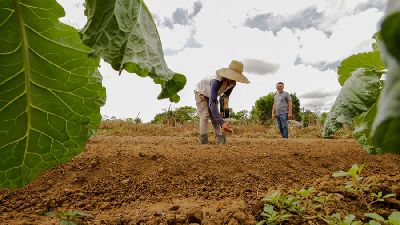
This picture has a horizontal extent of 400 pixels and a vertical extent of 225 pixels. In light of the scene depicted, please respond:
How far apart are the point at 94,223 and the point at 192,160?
2.04 m

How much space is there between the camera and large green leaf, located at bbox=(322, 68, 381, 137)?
171 centimetres

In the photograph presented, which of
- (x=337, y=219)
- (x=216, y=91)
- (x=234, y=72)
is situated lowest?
(x=337, y=219)

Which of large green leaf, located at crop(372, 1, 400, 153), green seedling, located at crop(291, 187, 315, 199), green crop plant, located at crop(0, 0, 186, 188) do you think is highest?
green crop plant, located at crop(0, 0, 186, 188)

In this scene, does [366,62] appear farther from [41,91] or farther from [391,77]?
[391,77]

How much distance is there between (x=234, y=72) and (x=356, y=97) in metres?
4.26

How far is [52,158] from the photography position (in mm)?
1250

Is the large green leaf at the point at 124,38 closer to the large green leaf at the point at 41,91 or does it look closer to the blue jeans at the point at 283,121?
the large green leaf at the point at 41,91

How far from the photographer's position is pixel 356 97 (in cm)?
171

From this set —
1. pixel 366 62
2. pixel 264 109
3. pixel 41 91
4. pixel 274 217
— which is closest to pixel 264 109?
pixel 264 109

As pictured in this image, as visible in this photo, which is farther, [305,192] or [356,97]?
[305,192]

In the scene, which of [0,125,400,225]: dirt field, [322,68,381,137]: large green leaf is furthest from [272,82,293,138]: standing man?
[322,68,381,137]: large green leaf

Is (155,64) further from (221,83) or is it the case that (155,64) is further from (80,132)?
(221,83)

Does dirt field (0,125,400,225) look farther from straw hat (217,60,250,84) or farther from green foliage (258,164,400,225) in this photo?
straw hat (217,60,250,84)

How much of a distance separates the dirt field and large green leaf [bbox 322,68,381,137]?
3.75 ft
